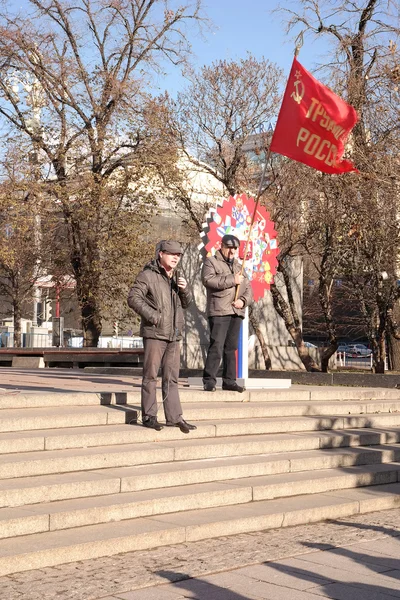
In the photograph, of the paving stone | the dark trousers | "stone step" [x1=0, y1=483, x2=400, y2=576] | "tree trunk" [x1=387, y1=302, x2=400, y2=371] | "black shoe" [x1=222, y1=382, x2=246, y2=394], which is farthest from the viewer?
"tree trunk" [x1=387, y1=302, x2=400, y2=371]

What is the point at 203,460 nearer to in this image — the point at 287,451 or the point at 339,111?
the point at 287,451

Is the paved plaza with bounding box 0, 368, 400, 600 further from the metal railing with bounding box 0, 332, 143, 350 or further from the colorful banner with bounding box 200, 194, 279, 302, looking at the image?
the metal railing with bounding box 0, 332, 143, 350

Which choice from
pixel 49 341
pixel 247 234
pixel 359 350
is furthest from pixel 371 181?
pixel 359 350

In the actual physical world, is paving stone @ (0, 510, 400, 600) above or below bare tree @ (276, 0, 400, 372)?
below

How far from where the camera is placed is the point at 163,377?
9.49 metres

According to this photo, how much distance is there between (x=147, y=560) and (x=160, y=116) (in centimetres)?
2128

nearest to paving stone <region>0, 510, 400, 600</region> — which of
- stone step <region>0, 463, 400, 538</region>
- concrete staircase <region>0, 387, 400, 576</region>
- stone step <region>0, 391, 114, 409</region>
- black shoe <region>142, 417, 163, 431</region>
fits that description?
concrete staircase <region>0, 387, 400, 576</region>

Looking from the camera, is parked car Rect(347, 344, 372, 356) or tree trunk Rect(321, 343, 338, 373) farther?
parked car Rect(347, 344, 372, 356)

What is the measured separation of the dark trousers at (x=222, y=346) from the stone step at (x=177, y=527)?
3122mm

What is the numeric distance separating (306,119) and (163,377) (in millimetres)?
4422

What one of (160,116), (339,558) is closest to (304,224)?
(160,116)

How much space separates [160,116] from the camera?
26547 millimetres

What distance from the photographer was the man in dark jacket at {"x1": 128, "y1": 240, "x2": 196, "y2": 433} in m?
9.36

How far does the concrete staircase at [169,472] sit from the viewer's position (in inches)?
269
